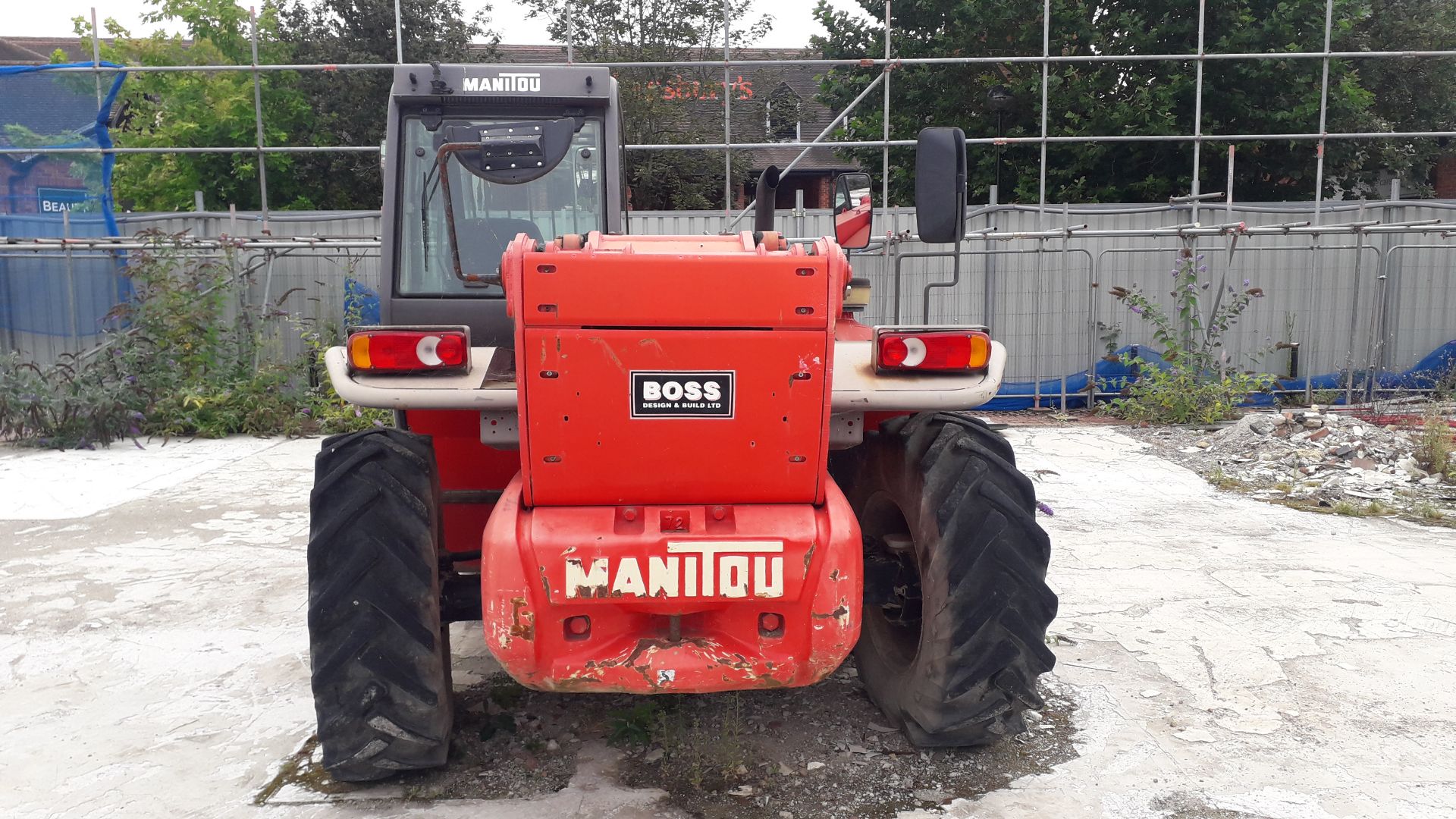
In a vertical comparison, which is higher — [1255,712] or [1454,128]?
[1454,128]

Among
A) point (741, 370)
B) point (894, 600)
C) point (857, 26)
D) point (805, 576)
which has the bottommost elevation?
point (894, 600)

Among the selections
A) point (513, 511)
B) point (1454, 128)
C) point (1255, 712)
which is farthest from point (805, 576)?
point (1454, 128)

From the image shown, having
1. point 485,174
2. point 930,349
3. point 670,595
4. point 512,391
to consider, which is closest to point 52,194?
point 485,174

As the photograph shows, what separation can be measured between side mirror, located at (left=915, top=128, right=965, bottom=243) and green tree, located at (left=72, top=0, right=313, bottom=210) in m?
21.8

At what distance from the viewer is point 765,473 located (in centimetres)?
297

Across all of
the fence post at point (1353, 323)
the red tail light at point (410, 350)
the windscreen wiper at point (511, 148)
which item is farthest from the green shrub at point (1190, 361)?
the red tail light at point (410, 350)

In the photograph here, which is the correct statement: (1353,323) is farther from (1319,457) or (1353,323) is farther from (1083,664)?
(1083,664)

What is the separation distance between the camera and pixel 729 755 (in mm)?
3555

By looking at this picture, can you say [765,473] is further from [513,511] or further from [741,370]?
[513,511]

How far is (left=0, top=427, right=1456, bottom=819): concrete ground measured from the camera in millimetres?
3387

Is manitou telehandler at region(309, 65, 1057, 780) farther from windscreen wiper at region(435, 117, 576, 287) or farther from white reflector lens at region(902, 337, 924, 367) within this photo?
windscreen wiper at region(435, 117, 576, 287)

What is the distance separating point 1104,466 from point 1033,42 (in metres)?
11.0

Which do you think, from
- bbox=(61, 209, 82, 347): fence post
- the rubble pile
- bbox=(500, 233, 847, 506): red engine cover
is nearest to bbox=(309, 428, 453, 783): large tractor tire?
bbox=(500, 233, 847, 506): red engine cover

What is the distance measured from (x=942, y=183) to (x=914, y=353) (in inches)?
19.6
